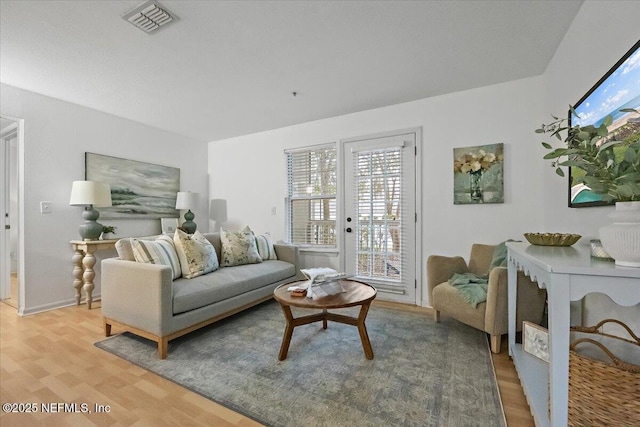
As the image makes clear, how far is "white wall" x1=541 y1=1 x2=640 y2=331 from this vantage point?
1.31 m

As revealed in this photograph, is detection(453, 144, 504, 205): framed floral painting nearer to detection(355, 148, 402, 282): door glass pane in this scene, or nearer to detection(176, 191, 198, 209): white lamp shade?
detection(355, 148, 402, 282): door glass pane

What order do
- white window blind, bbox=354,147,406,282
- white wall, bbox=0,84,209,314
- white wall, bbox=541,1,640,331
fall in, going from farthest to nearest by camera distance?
white window blind, bbox=354,147,406,282 → white wall, bbox=0,84,209,314 → white wall, bbox=541,1,640,331

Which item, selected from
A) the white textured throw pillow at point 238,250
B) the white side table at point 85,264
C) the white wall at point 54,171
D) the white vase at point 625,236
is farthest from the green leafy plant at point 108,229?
the white vase at point 625,236

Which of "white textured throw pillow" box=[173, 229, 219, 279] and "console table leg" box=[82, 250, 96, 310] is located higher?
"white textured throw pillow" box=[173, 229, 219, 279]

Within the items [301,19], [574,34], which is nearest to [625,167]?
[574,34]

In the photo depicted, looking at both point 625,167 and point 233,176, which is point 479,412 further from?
point 233,176

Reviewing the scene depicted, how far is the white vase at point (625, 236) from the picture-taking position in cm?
95

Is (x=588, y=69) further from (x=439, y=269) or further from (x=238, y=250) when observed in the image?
(x=238, y=250)

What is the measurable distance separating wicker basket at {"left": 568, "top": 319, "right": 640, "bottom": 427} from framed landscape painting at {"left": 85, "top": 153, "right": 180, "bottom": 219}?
175 inches

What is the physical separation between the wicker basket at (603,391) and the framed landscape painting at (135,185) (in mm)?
4432

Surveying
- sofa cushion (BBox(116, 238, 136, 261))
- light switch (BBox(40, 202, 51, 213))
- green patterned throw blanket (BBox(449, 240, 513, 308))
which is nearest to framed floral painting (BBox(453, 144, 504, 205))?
green patterned throw blanket (BBox(449, 240, 513, 308))

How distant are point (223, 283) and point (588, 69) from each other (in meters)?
3.00

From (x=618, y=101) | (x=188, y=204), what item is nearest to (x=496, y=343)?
(x=618, y=101)

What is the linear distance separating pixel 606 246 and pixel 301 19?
2010 millimetres
